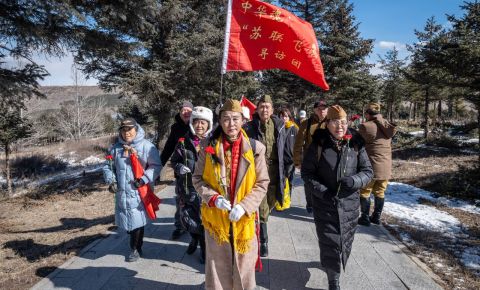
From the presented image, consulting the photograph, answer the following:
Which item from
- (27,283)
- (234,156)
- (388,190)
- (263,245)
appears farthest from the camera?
(388,190)

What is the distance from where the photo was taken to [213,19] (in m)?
12.3

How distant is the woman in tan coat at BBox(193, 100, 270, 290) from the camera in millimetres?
2859

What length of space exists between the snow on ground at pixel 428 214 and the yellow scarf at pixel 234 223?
138 inches

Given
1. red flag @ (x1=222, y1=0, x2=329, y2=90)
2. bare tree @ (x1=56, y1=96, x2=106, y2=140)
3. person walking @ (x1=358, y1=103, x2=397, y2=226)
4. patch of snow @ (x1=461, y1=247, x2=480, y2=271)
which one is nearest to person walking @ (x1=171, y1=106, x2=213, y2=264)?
red flag @ (x1=222, y1=0, x2=329, y2=90)

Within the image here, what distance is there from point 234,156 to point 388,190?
23.6ft

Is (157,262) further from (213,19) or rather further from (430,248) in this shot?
(213,19)

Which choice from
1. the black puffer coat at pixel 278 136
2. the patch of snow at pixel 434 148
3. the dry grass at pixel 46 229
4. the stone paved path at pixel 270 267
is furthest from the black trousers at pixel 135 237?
the patch of snow at pixel 434 148

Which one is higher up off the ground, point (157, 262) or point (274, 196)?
point (274, 196)

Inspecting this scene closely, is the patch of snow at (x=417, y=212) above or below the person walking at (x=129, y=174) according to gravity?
below

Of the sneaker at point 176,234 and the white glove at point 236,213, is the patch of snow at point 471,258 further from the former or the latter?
the sneaker at point 176,234

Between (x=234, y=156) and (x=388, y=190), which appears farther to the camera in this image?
(x=388, y=190)

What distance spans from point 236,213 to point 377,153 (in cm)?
409

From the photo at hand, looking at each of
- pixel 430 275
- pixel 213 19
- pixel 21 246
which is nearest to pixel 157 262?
pixel 21 246

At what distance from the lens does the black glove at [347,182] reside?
3229mm
